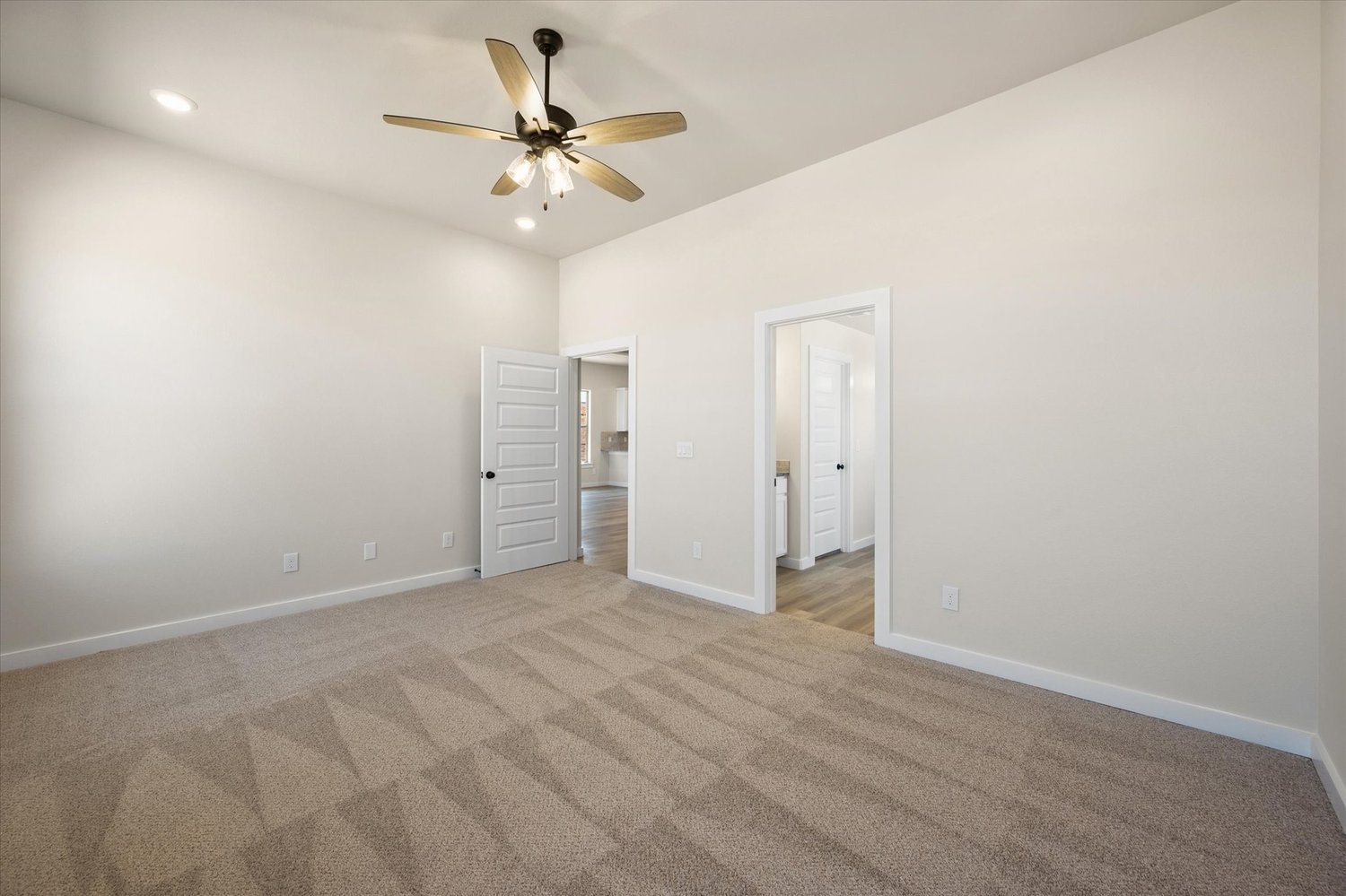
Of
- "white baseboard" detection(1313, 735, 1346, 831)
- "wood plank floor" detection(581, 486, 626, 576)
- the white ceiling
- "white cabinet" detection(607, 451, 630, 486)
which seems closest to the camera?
"white baseboard" detection(1313, 735, 1346, 831)

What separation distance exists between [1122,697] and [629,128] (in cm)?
330

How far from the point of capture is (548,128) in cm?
225

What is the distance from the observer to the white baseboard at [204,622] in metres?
2.76

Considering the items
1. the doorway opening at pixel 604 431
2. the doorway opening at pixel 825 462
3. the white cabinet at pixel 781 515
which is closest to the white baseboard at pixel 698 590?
the doorway opening at pixel 825 462

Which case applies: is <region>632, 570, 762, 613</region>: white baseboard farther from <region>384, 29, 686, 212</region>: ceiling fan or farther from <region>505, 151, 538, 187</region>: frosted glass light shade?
<region>505, 151, 538, 187</region>: frosted glass light shade

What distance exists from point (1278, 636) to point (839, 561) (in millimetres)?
3288

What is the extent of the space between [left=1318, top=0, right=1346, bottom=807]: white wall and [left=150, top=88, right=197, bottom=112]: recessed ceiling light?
482 centimetres

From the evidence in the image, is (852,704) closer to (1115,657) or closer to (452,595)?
(1115,657)

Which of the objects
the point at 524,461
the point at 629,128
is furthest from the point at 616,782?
the point at 524,461

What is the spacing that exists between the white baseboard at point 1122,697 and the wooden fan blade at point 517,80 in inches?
125

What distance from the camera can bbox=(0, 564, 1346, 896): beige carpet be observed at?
1.45 meters

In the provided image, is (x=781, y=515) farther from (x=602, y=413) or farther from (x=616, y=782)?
(x=602, y=413)

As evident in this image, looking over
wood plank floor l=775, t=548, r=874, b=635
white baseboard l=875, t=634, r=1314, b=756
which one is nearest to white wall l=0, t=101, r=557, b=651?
wood plank floor l=775, t=548, r=874, b=635

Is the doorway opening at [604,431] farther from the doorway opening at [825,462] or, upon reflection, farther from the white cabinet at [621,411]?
the doorway opening at [825,462]
